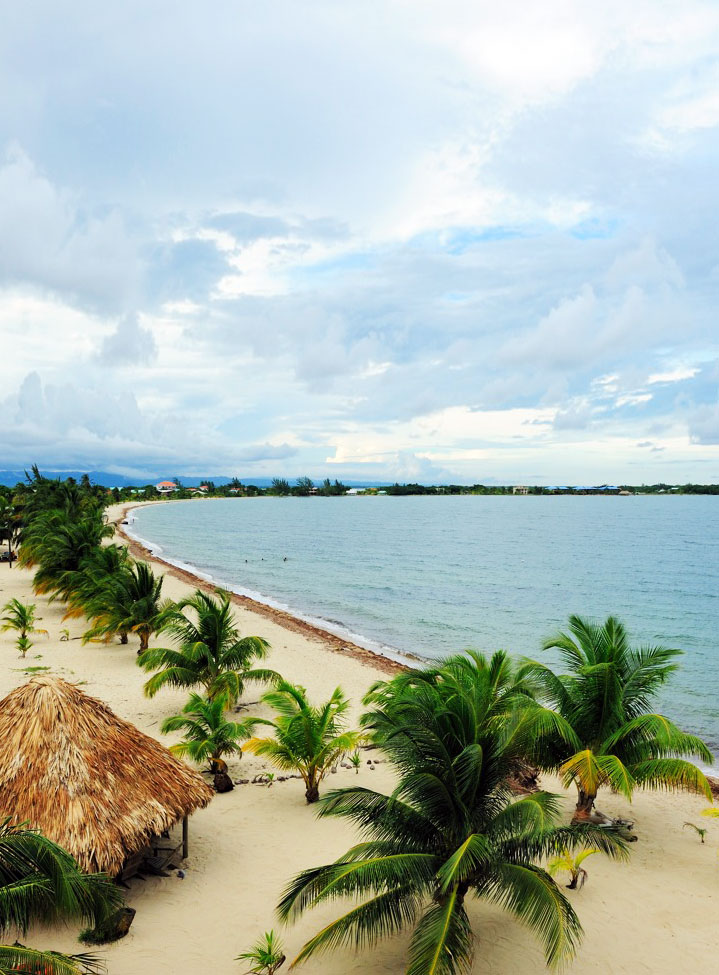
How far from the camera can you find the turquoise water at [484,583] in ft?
83.0

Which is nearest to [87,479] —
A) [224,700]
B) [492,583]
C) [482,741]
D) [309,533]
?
[309,533]

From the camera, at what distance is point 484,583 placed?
134ft

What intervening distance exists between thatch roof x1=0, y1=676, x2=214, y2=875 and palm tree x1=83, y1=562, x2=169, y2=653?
33.5ft

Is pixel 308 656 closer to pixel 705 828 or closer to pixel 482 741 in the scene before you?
pixel 705 828

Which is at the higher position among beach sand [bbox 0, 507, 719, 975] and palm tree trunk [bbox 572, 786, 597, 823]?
palm tree trunk [bbox 572, 786, 597, 823]

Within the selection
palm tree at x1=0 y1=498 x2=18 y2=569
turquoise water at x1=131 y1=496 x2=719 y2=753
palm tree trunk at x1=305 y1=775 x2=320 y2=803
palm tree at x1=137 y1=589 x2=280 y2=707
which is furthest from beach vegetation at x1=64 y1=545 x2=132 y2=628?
palm tree at x1=0 y1=498 x2=18 y2=569

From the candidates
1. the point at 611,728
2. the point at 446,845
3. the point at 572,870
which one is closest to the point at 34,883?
the point at 446,845

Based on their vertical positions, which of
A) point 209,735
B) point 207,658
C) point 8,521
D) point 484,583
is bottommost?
point 484,583

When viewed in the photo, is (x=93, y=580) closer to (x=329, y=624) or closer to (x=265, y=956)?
(x=329, y=624)

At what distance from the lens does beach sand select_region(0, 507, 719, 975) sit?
674 centimetres

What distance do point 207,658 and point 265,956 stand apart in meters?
7.86

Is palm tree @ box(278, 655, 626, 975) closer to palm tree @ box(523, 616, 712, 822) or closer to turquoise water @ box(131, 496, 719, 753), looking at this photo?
palm tree @ box(523, 616, 712, 822)

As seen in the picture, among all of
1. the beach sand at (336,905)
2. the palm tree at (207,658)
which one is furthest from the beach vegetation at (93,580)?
the beach sand at (336,905)

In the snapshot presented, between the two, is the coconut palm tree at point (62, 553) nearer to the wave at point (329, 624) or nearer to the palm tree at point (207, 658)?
the wave at point (329, 624)
